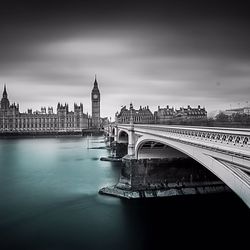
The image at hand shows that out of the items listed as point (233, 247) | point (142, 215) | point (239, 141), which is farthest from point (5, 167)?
point (239, 141)

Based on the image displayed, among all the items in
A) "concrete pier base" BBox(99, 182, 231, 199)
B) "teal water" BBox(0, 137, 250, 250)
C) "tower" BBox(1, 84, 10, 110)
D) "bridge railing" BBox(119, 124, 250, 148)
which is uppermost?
"tower" BBox(1, 84, 10, 110)

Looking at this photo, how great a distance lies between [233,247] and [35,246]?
11869 millimetres

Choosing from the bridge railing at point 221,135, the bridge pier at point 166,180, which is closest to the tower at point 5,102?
the bridge pier at point 166,180

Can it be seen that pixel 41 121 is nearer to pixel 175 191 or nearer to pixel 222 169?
pixel 175 191

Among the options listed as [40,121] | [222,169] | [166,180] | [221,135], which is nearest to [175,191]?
[166,180]

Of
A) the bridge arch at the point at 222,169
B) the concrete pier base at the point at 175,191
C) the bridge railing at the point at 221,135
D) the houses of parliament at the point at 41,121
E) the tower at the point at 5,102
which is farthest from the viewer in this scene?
the tower at the point at 5,102

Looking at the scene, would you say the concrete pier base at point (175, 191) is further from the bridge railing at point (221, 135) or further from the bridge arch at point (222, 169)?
the bridge arch at point (222, 169)

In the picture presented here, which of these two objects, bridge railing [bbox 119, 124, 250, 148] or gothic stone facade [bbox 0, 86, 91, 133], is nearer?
bridge railing [bbox 119, 124, 250, 148]

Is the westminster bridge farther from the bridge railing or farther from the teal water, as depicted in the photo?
the teal water

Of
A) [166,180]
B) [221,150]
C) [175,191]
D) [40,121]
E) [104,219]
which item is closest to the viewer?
[221,150]

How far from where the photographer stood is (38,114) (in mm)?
149250

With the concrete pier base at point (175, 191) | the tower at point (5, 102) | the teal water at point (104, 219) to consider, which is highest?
the tower at point (5, 102)

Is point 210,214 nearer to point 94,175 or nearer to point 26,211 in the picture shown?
point 26,211

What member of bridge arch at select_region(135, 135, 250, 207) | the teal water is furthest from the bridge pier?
bridge arch at select_region(135, 135, 250, 207)
